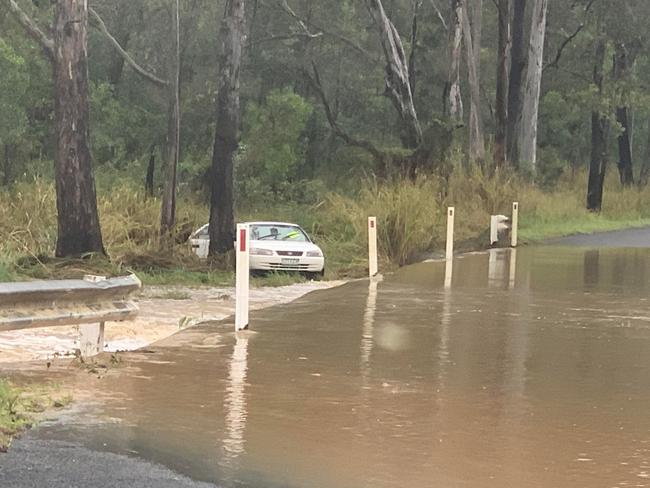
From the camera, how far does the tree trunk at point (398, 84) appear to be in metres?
34.4

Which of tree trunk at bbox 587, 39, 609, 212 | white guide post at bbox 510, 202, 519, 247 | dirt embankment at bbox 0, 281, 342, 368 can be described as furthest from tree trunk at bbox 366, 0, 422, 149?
tree trunk at bbox 587, 39, 609, 212

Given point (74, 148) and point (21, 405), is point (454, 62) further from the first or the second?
point (21, 405)

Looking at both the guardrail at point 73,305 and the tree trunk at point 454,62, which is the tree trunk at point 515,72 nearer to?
the tree trunk at point 454,62

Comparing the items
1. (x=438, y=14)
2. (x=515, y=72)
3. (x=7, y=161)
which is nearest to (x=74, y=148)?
(x=7, y=161)

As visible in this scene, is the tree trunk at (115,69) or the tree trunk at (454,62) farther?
the tree trunk at (115,69)

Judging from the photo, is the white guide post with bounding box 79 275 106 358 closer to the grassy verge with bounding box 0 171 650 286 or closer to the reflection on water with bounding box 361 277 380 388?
the reflection on water with bounding box 361 277 380 388

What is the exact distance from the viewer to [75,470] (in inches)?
250

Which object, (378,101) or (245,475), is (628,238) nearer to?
(378,101)

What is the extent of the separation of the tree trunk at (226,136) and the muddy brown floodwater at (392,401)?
257 inches

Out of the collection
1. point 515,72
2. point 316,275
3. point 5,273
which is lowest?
point 316,275

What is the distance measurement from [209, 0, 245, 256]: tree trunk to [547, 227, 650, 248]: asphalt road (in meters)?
15.2

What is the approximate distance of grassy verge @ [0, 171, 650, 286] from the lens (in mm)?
19266

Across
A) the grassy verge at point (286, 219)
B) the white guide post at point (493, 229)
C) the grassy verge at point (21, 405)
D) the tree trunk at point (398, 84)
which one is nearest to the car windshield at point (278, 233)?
the grassy verge at point (286, 219)

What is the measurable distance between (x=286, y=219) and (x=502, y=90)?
13.9 metres
